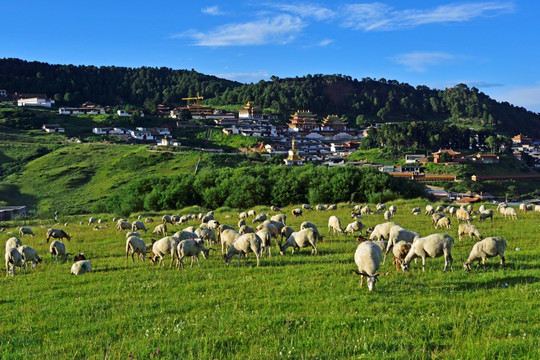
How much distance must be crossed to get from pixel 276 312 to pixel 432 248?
5461mm

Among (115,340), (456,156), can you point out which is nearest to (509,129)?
(456,156)

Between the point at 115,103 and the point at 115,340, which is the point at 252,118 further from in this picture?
the point at 115,340

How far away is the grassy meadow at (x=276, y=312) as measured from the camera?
7.34m

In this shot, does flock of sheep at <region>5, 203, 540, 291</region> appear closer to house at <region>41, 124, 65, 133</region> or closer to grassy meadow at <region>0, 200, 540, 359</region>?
grassy meadow at <region>0, 200, 540, 359</region>

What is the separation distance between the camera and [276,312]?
9.29 m

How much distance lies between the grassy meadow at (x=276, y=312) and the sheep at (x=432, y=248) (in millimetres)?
375

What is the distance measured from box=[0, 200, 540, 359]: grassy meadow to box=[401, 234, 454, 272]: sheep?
0.38 m

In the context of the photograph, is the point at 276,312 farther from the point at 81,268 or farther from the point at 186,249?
the point at 81,268

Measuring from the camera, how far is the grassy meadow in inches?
289

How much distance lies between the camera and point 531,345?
7008 mm

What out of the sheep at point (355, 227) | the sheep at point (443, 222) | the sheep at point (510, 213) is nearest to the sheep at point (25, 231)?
the sheep at point (355, 227)

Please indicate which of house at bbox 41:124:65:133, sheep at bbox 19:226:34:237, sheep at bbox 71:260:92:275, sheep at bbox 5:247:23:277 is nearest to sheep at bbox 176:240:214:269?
sheep at bbox 71:260:92:275

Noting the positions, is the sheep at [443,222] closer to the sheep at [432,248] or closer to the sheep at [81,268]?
the sheep at [432,248]

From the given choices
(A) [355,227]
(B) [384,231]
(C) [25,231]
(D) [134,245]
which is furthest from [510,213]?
(C) [25,231]
